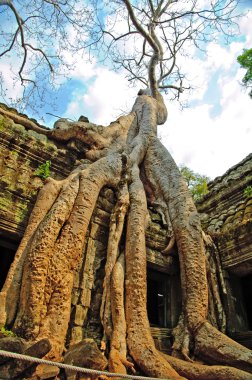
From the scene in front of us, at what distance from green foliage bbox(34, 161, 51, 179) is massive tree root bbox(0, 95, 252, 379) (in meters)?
0.46

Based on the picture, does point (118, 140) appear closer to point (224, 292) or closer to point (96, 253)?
point (96, 253)

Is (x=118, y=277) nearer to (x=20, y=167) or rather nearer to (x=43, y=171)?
(x=43, y=171)

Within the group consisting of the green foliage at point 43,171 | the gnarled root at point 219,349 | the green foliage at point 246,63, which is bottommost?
the gnarled root at point 219,349

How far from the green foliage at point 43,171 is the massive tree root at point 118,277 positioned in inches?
18.2

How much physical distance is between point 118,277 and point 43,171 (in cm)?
171

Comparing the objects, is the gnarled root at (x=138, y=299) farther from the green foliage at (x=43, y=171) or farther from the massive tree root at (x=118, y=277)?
the green foliage at (x=43, y=171)

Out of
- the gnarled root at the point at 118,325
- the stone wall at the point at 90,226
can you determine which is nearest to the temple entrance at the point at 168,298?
the stone wall at the point at 90,226

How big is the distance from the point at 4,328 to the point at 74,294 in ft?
2.59

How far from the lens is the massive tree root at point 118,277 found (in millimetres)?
2240

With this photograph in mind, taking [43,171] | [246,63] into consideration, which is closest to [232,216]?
[43,171]

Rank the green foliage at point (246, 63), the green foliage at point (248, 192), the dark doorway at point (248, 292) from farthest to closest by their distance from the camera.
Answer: the green foliage at point (246, 63) < the green foliage at point (248, 192) < the dark doorway at point (248, 292)

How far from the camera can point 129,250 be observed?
3072 millimetres

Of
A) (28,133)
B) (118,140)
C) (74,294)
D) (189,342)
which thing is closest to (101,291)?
(74,294)

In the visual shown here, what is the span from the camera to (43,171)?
354cm
